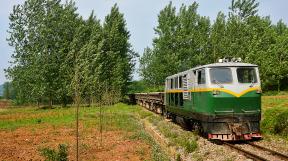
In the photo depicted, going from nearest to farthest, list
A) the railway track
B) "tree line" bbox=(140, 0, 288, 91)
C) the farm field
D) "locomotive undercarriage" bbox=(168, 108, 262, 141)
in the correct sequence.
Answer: the railway track < the farm field < "locomotive undercarriage" bbox=(168, 108, 262, 141) < "tree line" bbox=(140, 0, 288, 91)

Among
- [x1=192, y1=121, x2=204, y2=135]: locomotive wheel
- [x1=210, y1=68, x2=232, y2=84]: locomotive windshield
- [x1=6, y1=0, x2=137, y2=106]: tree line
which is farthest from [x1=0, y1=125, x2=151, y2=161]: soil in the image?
[x1=6, y1=0, x2=137, y2=106]: tree line

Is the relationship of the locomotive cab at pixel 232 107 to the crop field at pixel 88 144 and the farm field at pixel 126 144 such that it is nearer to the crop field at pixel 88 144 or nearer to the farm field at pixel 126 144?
the farm field at pixel 126 144

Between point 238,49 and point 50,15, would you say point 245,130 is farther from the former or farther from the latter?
point 238,49

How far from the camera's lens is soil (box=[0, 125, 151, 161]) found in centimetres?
1502

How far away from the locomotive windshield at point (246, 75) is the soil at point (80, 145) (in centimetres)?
534

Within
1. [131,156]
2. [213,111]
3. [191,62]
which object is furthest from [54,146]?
[191,62]

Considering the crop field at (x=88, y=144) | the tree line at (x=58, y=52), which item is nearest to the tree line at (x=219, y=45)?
the tree line at (x=58, y=52)

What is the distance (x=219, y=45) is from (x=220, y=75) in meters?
48.6

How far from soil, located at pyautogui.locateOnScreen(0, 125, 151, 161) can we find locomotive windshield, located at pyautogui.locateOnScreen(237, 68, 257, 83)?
5335 mm

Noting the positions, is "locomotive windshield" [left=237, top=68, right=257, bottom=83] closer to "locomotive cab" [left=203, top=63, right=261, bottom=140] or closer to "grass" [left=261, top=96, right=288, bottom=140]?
"locomotive cab" [left=203, top=63, right=261, bottom=140]

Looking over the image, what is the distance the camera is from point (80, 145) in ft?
57.4

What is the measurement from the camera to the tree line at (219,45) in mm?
59844

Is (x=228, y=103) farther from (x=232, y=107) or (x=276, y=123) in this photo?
(x=276, y=123)

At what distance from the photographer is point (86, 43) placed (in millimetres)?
54375
